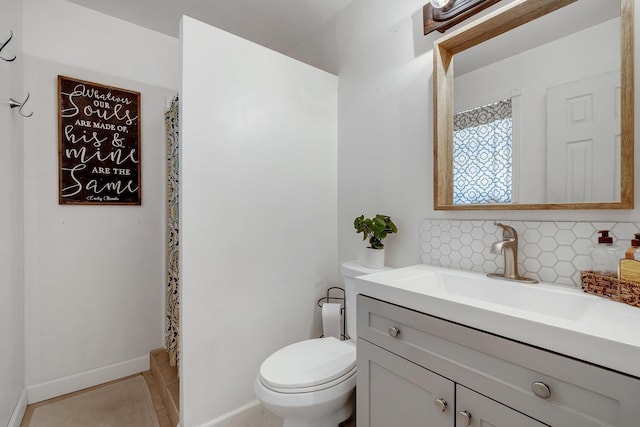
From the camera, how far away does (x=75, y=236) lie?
194 centimetres

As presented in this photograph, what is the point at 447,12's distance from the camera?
133cm

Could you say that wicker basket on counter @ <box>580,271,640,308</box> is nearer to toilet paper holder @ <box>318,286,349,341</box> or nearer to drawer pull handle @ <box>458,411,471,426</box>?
drawer pull handle @ <box>458,411,471,426</box>

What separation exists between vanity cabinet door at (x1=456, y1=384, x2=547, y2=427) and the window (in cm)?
79

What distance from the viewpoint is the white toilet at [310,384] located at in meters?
1.13

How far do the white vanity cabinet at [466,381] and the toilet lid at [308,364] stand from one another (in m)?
0.18

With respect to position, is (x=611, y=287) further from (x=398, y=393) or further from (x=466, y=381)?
(x=398, y=393)

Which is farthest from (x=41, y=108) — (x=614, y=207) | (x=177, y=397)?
(x=614, y=207)

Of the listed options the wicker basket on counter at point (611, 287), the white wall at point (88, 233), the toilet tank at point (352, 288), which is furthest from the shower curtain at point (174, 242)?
the wicker basket on counter at point (611, 287)

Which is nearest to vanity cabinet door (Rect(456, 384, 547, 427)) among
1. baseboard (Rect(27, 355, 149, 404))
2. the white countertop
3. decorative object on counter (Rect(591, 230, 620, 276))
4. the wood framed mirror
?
the white countertop

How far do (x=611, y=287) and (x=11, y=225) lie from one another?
2621 mm

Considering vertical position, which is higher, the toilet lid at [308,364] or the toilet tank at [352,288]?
the toilet tank at [352,288]

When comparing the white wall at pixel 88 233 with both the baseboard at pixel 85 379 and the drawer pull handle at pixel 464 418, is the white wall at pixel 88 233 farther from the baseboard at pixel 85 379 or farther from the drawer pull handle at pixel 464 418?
the drawer pull handle at pixel 464 418

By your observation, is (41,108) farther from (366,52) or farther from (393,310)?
(393,310)

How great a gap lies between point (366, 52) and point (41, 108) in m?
2.12
